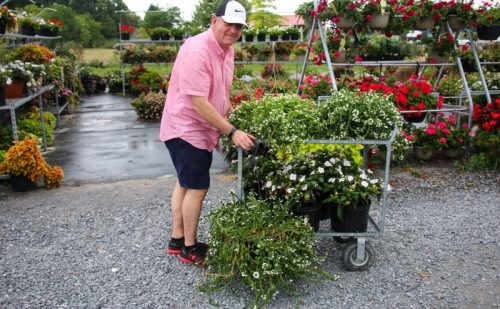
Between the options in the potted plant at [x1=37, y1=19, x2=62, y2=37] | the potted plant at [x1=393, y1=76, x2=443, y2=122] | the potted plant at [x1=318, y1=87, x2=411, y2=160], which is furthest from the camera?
the potted plant at [x1=37, y1=19, x2=62, y2=37]

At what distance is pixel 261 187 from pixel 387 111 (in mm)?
1033

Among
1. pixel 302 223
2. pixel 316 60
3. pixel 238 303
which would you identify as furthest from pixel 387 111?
pixel 316 60

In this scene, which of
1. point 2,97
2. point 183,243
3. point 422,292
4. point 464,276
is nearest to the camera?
point 422,292

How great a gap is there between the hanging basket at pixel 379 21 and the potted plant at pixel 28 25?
583cm

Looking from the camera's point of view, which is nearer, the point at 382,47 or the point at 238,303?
the point at 238,303

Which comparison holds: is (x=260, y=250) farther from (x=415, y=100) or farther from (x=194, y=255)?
(x=415, y=100)

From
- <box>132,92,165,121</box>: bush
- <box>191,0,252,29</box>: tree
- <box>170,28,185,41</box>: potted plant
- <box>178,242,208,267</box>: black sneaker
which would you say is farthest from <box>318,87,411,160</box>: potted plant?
<box>191,0,252,29</box>: tree

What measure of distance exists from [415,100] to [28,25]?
653cm

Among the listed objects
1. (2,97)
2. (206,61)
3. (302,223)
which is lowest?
(302,223)

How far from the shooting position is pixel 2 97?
542cm

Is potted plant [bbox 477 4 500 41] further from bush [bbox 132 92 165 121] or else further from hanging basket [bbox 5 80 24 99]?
hanging basket [bbox 5 80 24 99]

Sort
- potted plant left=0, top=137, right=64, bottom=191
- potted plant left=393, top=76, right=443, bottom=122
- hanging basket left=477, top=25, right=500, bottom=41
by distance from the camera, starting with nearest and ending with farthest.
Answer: potted plant left=0, top=137, right=64, bottom=191 → potted plant left=393, top=76, right=443, bottom=122 → hanging basket left=477, top=25, right=500, bottom=41

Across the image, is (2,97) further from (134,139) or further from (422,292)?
(422,292)

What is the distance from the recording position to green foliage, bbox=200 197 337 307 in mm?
2766
